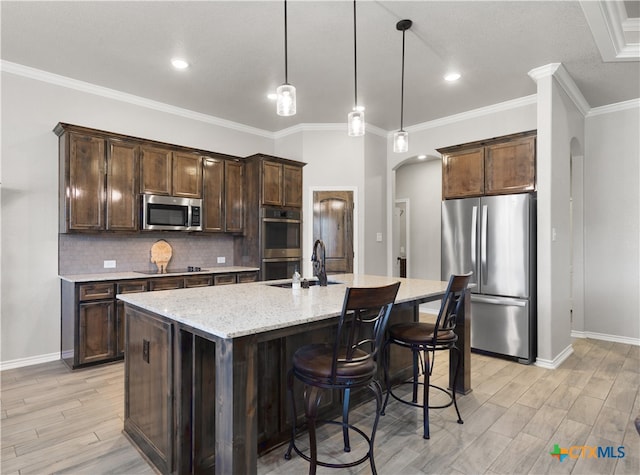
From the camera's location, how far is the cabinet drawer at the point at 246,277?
4.77 meters

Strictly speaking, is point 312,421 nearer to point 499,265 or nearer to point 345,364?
point 345,364

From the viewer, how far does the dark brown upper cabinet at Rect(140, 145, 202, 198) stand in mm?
4223

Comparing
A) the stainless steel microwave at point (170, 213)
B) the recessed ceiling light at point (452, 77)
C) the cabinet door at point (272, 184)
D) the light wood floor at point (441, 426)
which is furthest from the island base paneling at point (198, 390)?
the recessed ceiling light at point (452, 77)

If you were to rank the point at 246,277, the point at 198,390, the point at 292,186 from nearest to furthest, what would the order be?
1. the point at 198,390
2. the point at 246,277
3. the point at 292,186

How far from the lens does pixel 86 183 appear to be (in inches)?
149

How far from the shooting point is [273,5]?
9.09 feet

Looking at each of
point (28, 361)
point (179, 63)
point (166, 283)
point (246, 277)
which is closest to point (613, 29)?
point (179, 63)

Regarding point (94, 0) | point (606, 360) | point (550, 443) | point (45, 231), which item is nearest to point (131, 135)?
point (45, 231)

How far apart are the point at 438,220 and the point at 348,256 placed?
2112 millimetres

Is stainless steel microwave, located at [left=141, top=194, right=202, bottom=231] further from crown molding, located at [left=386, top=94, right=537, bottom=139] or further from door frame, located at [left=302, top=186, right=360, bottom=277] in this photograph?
crown molding, located at [left=386, top=94, right=537, bottom=139]

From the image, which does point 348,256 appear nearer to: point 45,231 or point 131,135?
point 131,135

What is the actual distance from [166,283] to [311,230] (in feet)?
7.49

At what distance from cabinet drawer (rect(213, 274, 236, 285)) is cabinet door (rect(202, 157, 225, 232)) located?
68cm

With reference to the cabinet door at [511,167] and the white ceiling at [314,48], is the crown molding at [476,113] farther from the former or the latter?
the cabinet door at [511,167]
